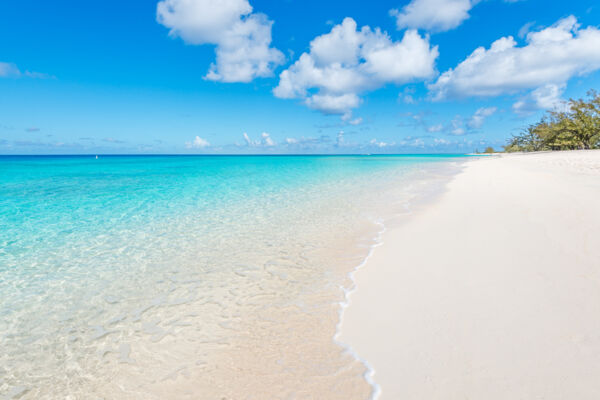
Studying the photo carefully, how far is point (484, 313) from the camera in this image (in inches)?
119

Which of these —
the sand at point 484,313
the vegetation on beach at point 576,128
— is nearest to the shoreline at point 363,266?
the sand at point 484,313

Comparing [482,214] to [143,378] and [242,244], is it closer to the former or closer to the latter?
[242,244]

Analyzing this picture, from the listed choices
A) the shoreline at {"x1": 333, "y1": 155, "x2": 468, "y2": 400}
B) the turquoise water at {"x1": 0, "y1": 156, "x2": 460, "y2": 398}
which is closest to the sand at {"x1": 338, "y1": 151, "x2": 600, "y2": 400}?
the shoreline at {"x1": 333, "y1": 155, "x2": 468, "y2": 400}

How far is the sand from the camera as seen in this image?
2180mm

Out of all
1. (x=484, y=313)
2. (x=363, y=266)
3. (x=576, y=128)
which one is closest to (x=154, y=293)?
(x=363, y=266)

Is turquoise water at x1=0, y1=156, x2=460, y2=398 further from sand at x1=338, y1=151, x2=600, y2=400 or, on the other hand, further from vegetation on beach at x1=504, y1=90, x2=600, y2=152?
vegetation on beach at x1=504, y1=90, x2=600, y2=152

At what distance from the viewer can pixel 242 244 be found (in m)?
6.29

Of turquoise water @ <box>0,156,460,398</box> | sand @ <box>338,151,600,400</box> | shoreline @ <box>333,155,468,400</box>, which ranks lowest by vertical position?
turquoise water @ <box>0,156,460,398</box>

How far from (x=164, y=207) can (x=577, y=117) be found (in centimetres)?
5523

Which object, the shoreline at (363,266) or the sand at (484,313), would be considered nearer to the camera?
the sand at (484,313)

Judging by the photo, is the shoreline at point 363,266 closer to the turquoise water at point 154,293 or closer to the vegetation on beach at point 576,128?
the turquoise water at point 154,293

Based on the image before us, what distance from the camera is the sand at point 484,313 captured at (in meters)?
2.18

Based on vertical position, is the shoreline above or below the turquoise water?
above

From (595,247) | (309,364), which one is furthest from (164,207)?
(595,247)
